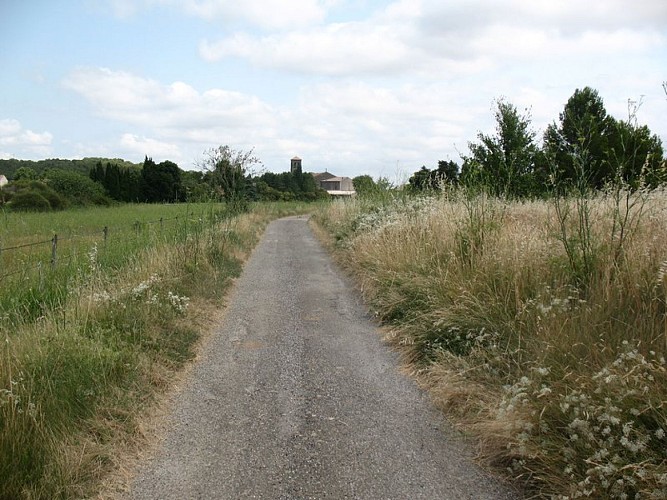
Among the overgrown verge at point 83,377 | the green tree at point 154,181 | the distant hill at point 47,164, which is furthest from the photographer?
the distant hill at point 47,164

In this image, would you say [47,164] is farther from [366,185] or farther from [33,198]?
[366,185]

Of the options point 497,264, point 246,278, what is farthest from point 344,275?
point 497,264

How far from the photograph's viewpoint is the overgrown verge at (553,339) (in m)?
2.49

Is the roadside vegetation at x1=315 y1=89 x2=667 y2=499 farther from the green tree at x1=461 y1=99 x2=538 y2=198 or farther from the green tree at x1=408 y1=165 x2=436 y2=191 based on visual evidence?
the green tree at x1=461 y1=99 x2=538 y2=198

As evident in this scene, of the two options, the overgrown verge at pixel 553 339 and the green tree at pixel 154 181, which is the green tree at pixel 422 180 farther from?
the green tree at pixel 154 181

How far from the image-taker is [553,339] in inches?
135

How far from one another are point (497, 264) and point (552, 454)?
281cm

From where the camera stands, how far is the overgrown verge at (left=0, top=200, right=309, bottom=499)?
266cm

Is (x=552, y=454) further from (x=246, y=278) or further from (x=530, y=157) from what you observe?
(x=530, y=157)

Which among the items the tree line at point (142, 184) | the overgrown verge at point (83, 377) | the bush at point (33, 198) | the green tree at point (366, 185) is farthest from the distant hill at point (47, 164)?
the overgrown verge at point (83, 377)

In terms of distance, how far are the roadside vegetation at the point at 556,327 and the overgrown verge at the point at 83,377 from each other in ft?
7.90

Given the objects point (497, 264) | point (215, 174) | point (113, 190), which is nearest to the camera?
point (497, 264)

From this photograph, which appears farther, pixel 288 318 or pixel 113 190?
pixel 113 190

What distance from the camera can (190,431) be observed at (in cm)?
346
